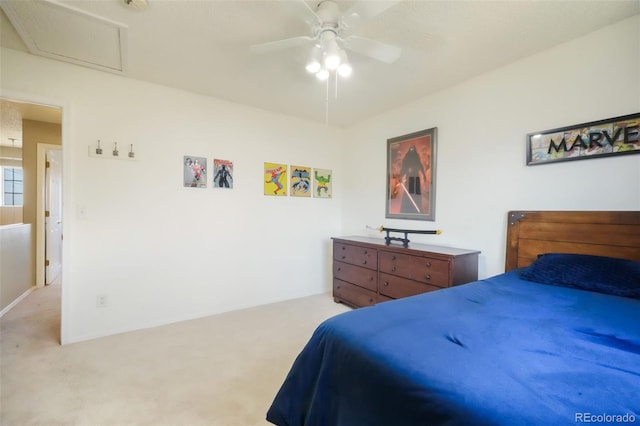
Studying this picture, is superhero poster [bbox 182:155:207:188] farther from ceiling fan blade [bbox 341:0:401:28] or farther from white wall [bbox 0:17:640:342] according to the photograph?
ceiling fan blade [bbox 341:0:401:28]

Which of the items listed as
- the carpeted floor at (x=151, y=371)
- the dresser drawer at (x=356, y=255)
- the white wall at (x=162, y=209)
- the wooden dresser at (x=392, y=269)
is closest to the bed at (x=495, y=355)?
the wooden dresser at (x=392, y=269)

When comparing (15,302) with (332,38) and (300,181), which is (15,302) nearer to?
(300,181)

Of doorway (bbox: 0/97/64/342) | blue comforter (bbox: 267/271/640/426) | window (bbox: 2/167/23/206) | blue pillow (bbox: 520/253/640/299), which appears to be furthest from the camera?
window (bbox: 2/167/23/206)

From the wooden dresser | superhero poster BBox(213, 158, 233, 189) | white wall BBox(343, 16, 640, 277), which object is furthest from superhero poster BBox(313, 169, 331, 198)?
superhero poster BBox(213, 158, 233, 189)

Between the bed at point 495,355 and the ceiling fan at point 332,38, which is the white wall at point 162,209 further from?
the bed at point 495,355

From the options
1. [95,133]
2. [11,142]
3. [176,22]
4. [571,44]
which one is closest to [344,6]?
[176,22]

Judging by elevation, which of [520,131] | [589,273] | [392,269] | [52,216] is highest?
[520,131]

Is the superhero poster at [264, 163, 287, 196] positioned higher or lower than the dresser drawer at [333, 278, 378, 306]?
higher

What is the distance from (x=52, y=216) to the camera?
4.45 meters

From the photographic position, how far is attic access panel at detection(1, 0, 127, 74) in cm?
178

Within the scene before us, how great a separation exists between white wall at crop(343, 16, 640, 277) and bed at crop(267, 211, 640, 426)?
1.11 feet

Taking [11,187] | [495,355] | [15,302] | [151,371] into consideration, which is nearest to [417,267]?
[495,355]

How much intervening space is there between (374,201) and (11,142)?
266 inches

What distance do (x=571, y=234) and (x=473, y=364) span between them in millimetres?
1769
